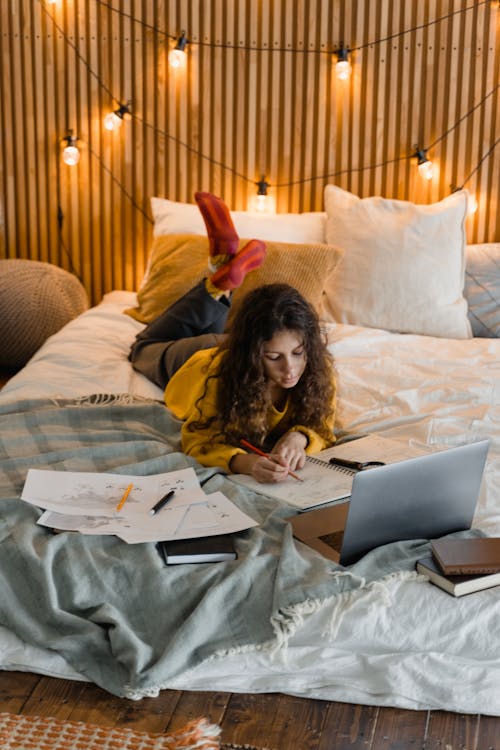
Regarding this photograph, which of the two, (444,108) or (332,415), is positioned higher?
(444,108)

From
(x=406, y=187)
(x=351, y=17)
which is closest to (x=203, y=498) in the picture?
(x=406, y=187)

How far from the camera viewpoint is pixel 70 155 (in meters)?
3.93

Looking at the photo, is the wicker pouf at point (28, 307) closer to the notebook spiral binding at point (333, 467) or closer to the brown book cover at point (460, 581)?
the notebook spiral binding at point (333, 467)

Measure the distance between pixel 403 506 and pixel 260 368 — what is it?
0.58 m

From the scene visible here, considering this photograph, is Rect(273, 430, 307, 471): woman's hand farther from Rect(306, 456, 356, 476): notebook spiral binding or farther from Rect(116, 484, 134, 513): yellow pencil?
Rect(116, 484, 134, 513): yellow pencil

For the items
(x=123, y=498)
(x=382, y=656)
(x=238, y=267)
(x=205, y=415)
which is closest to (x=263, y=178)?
(x=238, y=267)

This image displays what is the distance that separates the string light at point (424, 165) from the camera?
12.8ft

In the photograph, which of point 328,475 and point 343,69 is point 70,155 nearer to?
point 343,69

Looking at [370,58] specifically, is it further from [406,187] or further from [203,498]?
[203,498]

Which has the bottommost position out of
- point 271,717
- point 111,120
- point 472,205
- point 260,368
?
point 271,717

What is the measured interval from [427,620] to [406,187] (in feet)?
9.17

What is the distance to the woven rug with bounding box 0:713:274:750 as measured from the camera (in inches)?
52.0

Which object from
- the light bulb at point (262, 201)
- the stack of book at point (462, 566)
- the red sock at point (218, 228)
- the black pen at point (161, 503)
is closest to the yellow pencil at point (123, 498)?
the black pen at point (161, 503)

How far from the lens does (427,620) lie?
151cm
